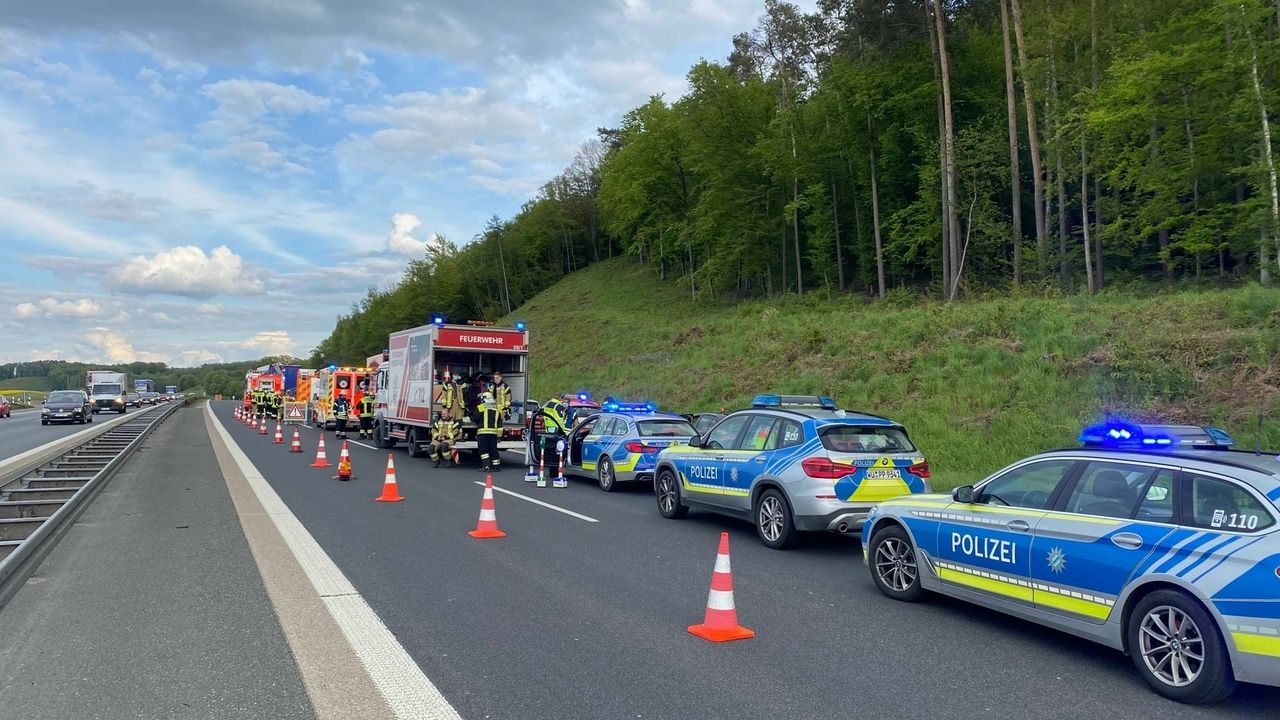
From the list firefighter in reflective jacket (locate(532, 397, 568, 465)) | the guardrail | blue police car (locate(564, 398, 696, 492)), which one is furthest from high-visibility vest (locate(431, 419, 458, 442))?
the guardrail

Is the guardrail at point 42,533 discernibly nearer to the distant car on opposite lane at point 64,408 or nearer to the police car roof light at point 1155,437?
the police car roof light at point 1155,437

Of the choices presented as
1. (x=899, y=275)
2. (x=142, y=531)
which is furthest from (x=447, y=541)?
(x=899, y=275)

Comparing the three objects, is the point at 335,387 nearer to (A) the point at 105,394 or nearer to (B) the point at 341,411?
(B) the point at 341,411

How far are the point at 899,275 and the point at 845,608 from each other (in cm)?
3544

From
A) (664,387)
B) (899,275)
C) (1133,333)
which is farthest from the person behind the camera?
(899,275)

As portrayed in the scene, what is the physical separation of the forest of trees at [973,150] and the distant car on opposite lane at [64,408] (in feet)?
107

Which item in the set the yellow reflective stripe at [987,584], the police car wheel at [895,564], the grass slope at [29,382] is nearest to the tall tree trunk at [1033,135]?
the police car wheel at [895,564]

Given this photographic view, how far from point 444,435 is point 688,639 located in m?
13.7

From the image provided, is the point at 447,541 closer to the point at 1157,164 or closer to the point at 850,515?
the point at 850,515

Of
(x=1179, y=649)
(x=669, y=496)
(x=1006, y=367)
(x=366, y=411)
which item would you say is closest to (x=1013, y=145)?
(x=1006, y=367)

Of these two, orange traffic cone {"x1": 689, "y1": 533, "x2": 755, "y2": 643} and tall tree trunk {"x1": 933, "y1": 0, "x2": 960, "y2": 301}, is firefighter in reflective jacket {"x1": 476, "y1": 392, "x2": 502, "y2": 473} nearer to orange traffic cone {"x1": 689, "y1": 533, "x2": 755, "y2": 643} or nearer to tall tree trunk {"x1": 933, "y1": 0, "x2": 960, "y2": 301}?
orange traffic cone {"x1": 689, "y1": 533, "x2": 755, "y2": 643}

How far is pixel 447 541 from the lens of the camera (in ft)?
30.0

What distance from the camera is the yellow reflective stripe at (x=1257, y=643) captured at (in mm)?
4066

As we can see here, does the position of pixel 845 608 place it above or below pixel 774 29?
below
